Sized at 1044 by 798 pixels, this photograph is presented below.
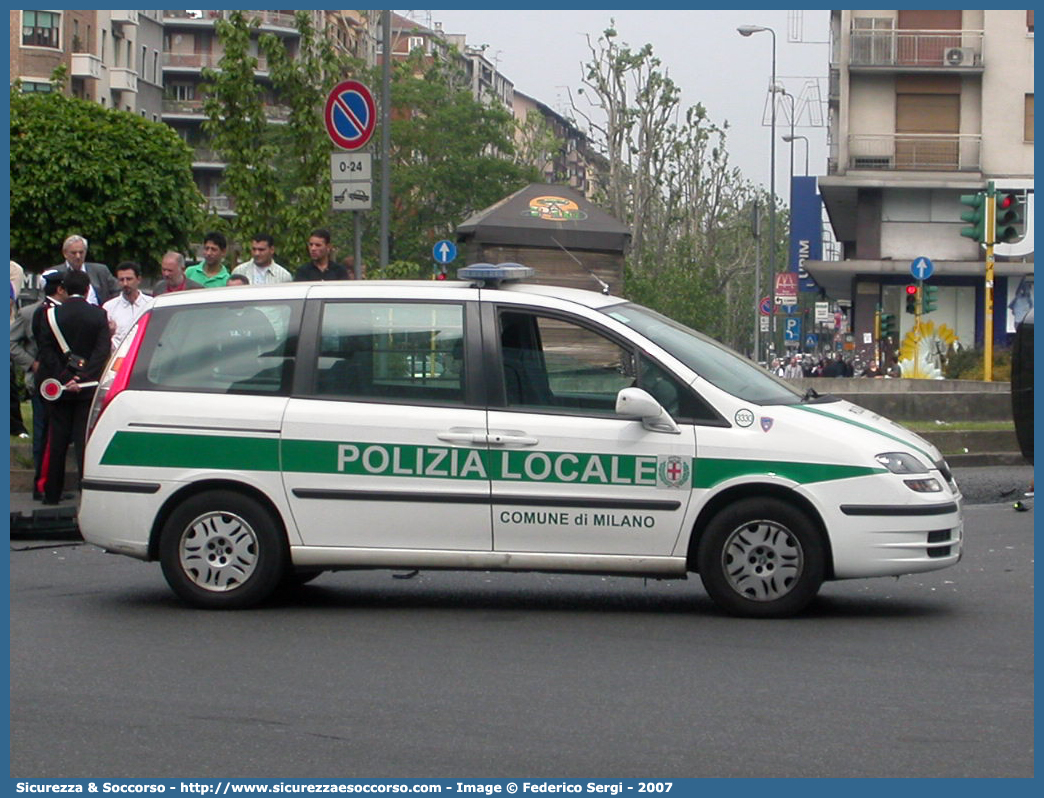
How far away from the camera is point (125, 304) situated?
14711 mm

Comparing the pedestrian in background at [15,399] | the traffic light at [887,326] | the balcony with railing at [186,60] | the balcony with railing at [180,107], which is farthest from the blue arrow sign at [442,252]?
the balcony with railing at [186,60]

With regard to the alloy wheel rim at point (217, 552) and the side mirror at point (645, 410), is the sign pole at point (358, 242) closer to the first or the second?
the alloy wheel rim at point (217, 552)

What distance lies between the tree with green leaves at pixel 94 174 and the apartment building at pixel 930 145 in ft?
69.0

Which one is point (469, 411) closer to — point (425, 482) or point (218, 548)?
point (425, 482)

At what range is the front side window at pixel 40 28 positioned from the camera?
79.2 meters

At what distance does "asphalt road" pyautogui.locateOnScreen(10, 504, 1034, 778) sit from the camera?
235 inches

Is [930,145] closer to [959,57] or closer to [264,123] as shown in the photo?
[959,57]

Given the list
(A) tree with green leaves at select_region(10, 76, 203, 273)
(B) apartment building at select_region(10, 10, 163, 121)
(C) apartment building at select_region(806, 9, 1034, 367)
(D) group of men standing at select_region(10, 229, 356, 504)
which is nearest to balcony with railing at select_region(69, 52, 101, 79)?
(B) apartment building at select_region(10, 10, 163, 121)

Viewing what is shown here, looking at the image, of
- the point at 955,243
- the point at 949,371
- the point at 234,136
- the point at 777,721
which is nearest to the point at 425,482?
the point at 777,721

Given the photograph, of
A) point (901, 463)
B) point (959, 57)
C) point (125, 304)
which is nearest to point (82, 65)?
point (959, 57)

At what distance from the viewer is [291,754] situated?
5988 mm

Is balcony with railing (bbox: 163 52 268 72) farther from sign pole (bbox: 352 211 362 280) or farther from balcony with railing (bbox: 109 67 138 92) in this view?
sign pole (bbox: 352 211 362 280)

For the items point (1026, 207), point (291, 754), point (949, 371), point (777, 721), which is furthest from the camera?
point (1026, 207)

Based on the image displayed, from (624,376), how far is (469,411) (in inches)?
31.3
